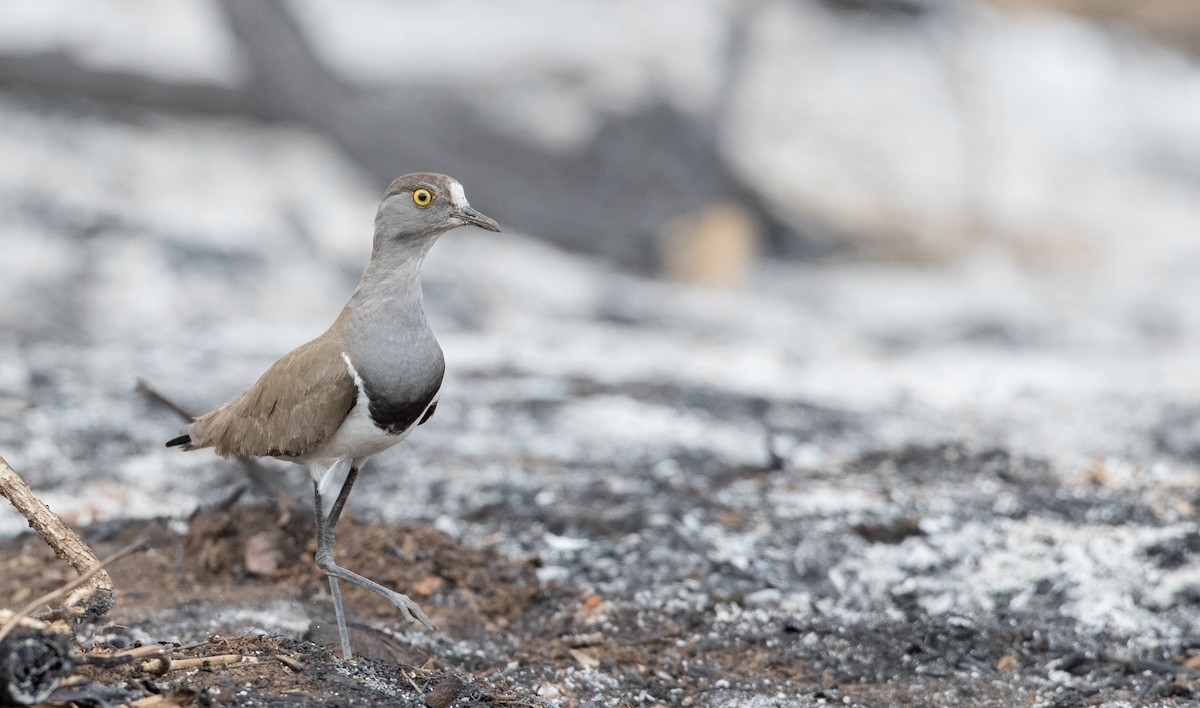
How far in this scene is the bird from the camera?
3291mm

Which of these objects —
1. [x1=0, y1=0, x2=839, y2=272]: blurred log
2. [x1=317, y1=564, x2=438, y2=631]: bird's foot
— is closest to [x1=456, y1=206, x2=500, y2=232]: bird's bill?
[x1=317, y1=564, x2=438, y2=631]: bird's foot

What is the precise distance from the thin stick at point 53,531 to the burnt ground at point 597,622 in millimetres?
235

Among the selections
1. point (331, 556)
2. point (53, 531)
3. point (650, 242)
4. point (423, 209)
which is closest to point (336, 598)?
point (331, 556)

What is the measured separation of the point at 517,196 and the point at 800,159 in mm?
3107

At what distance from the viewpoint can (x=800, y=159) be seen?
1227cm

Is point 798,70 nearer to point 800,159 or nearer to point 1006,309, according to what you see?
point 800,159

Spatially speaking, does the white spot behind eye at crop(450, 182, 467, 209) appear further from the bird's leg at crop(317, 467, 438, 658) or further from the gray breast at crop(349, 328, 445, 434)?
the bird's leg at crop(317, 467, 438, 658)

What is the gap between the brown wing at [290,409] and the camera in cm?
333

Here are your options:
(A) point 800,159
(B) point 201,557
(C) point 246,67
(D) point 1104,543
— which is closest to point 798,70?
(A) point 800,159

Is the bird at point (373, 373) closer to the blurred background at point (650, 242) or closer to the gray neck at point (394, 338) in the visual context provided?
the gray neck at point (394, 338)

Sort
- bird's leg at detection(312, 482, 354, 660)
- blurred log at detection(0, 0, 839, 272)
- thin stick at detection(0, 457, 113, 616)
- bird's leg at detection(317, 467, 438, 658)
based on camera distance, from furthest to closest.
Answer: blurred log at detection(0, 0, 839, 272) → bird's leg at detection(317, 467, 438, 658) → bird's leg at detection(312, 482, 354, 660) → thin stick at detection(0, 457, 113, 616)

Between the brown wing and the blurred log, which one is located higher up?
the blurred log

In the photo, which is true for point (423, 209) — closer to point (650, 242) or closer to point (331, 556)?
point (331, 556)

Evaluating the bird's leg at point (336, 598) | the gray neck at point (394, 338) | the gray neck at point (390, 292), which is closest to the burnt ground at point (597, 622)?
the bird's leg at point (336, 598)
